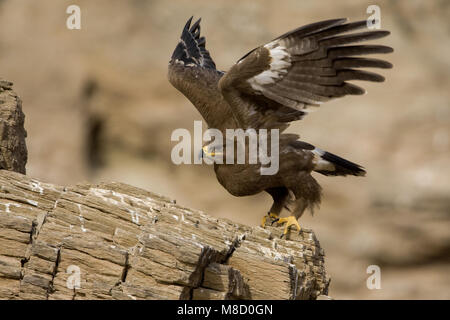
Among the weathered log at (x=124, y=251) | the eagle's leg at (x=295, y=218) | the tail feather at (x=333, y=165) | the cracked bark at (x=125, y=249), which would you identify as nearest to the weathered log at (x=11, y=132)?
the cracked bark at (x=125, y=249)

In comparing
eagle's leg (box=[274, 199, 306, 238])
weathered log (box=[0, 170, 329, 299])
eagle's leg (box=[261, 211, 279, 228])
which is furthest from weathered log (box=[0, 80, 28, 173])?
eagle's leg (box=[274, 199, 306, 238])

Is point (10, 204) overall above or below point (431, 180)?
below

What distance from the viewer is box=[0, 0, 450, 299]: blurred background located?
14.9 metres

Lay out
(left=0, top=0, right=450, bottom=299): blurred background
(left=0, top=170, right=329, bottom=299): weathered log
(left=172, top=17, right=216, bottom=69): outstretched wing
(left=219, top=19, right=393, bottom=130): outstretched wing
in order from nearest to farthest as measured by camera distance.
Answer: (left=0, top=170, right=329, bottom=299): weathered log → (left=219, top=19, right=393, bottom=130): outstretched wing → (left=172, top=17, right=216, bottom=69): outstretched wing → (left=0, top=0, right=450, bottom=299): blurred background

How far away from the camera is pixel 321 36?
646 centimetres

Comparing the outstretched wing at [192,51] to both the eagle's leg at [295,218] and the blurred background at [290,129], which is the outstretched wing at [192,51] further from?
the blurred background at [290,129]

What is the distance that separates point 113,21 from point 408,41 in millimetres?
7902

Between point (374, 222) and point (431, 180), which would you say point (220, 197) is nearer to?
point (374, 222)

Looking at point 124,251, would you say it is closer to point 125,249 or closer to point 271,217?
point 125,249

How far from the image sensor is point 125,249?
569cm

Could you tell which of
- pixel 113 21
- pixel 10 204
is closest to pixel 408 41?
pixel 113 21

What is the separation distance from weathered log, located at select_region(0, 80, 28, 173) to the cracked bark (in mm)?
16

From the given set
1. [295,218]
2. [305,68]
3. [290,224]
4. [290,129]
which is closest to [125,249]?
[290,224]

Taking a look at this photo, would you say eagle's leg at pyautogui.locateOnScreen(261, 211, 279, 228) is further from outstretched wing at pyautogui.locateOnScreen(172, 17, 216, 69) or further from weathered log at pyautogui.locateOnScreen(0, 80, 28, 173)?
weathered log at pyautogui.locateOnScreen(0, 80, 28, 173)
